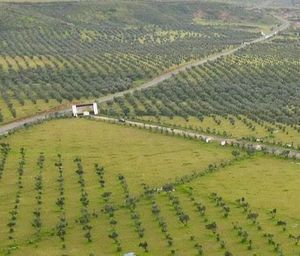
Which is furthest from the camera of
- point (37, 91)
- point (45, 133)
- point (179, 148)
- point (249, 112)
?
point (37, 91)

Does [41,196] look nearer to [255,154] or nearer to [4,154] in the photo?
[4,154]

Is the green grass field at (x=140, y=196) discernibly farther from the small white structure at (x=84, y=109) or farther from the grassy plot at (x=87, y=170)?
the small white structure at (x=84, y=109)

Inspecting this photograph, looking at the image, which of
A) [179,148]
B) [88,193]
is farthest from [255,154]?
[88,193]

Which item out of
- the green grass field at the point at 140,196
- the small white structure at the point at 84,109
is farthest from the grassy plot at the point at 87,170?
the small white structure at the point at 84,109

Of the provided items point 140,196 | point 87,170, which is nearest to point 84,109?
point 87,170

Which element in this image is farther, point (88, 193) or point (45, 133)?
point (45, 133)

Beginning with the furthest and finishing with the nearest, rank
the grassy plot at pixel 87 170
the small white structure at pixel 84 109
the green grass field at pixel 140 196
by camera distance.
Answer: the small white structure at pixel 84 109 → the grassy plot at pixel 87 170 → the green grass field at pixel 140 196

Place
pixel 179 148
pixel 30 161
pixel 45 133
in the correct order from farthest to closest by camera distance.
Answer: pixel 45 133
pixel 179 148
pixel 30 161
